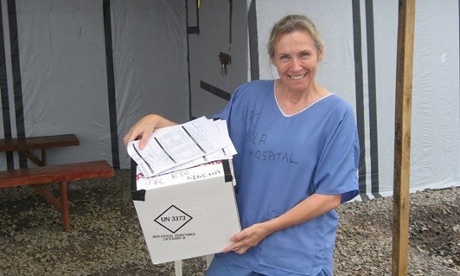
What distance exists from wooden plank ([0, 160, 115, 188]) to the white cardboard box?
2752 mm

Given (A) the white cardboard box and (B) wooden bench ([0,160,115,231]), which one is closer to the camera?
(A) the white cardboard box

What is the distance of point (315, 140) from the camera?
1.50m

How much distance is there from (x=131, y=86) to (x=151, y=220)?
4.60 meters

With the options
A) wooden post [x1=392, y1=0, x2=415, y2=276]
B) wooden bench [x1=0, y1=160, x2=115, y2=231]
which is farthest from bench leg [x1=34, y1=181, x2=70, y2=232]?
wooden post [x1=392, y1=0, x2=415, y2=276]

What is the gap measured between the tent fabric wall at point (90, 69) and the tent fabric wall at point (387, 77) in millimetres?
1935

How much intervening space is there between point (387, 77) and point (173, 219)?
3931 mm

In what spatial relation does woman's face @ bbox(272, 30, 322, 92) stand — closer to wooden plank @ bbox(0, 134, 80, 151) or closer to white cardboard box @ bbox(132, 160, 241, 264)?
white cardboard box @ bbox(132, 160, 241, 264)

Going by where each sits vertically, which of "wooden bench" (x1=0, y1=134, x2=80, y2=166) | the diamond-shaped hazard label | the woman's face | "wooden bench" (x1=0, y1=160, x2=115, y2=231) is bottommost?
"wooden bench" (x1=0, y1=160, x2=115, y2=231)

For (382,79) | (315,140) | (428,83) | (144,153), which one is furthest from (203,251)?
(428,83)

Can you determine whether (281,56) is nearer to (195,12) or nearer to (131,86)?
(195,12)

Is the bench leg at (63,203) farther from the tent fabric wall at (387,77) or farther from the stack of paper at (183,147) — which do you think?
the stack of paper at (183,147)

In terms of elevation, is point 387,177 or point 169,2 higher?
point 169,2

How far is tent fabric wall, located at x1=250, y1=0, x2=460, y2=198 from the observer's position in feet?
15.7

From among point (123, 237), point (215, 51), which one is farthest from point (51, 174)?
point (215, 51)
